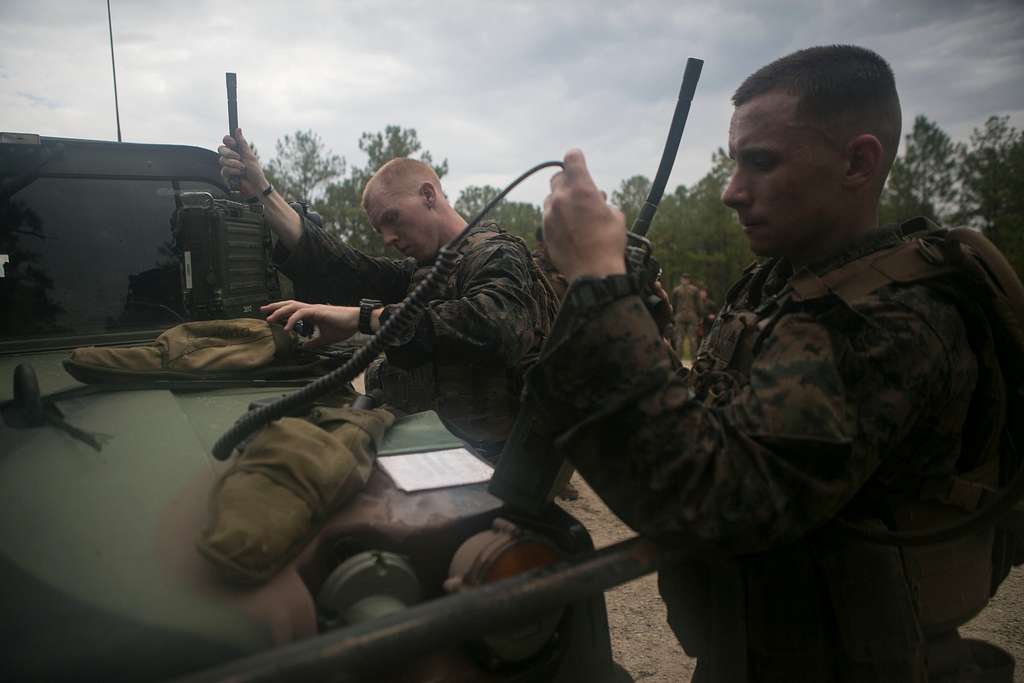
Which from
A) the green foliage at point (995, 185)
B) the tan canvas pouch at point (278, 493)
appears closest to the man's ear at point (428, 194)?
the tan canvas pouch at point (278, 493)

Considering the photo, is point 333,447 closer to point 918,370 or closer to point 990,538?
point 918,370

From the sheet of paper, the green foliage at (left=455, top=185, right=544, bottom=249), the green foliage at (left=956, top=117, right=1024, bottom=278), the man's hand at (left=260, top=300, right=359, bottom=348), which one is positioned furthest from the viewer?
the green foliage at (left=455, top=185, right=544, bottom=249)

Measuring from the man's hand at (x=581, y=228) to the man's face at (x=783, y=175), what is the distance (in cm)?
39

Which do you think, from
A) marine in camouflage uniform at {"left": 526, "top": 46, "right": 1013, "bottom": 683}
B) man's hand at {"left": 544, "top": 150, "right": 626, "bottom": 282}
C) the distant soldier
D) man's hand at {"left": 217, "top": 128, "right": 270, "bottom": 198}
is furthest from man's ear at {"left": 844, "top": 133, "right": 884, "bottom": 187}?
the distant soldier

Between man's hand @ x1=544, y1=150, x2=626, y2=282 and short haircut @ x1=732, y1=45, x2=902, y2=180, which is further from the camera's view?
short haircut @ x1=732, y1=45, x2=902, y2=180

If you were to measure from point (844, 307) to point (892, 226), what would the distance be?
41 centimetres

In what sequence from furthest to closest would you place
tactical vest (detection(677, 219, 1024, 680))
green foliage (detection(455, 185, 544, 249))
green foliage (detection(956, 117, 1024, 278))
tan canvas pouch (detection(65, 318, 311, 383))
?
1. green foliage (detection(455, 185, 544, 249))
2. green foliage (detection(956, 117, 1024, 278))
3. tan canvas pouch (detection(65, 318, 311, 383))
4. tactical vest (detection(677, 219, 1024, 680))

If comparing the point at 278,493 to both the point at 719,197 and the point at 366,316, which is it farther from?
the point at 719,197

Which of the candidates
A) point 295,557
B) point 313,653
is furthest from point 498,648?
point 313,653

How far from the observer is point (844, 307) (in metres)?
1.21

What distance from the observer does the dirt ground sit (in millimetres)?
2977

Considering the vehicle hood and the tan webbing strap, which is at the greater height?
the tan webbing strap

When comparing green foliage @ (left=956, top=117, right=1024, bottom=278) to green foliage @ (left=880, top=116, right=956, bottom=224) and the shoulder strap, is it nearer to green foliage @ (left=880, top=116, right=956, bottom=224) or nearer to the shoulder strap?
green foliage @ (left=880, top=116, right=956, bottom=224)

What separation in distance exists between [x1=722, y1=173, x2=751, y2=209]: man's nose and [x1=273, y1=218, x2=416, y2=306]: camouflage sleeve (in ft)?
7.28
